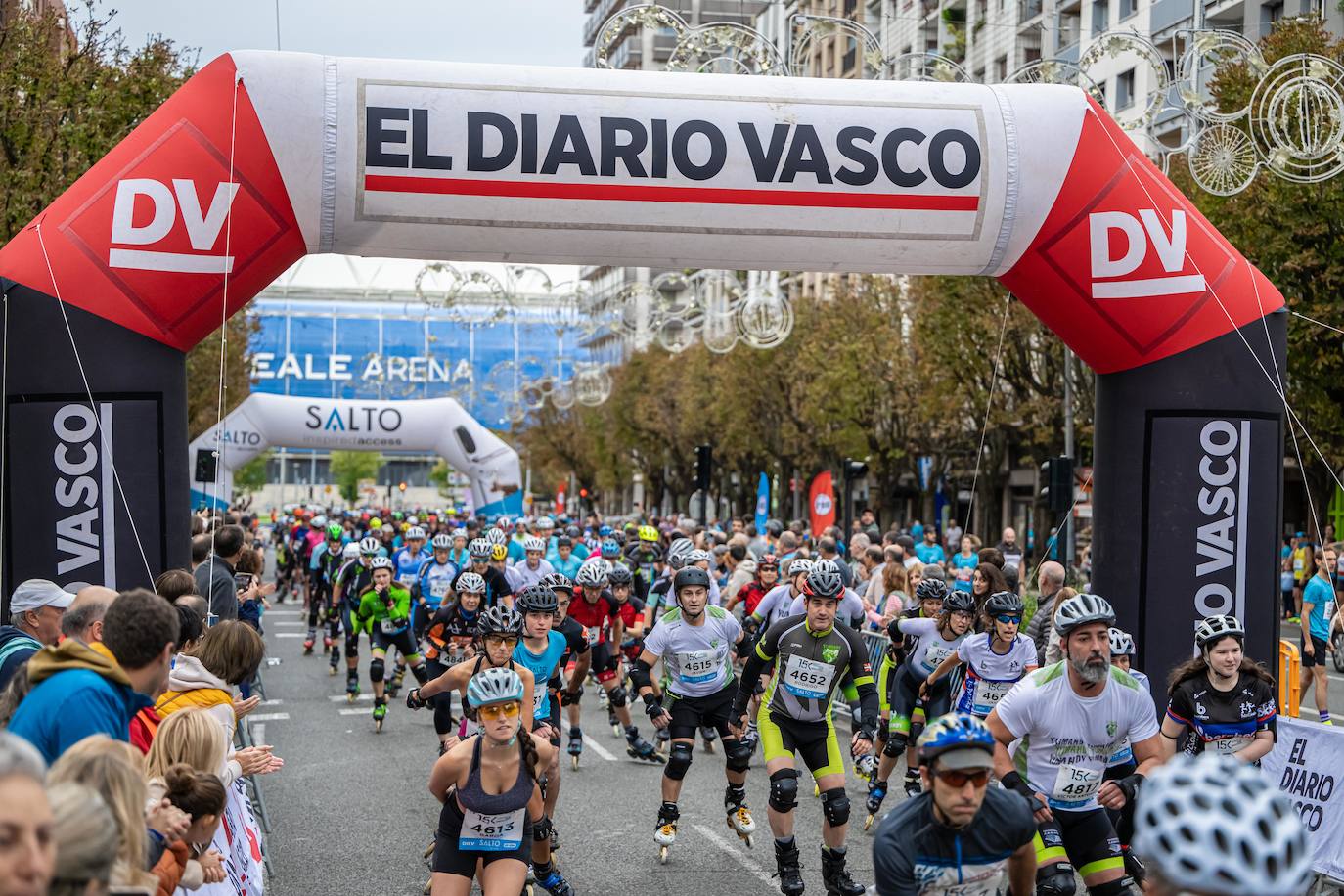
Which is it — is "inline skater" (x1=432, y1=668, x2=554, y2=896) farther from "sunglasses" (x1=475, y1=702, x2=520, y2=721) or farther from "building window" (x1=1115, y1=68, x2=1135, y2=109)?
"building window" (x1=1115, y1=68, x2=1135, y2=109)

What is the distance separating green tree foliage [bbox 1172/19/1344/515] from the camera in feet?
76.3

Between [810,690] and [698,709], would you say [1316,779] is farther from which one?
[698,709]

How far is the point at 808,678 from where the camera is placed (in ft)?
30.2

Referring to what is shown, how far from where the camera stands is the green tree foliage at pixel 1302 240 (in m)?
23.3

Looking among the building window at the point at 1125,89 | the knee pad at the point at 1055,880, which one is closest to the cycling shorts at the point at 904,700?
the knee pad at the point at 1055,880

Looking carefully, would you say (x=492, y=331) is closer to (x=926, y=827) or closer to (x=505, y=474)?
(x=505, y=474)

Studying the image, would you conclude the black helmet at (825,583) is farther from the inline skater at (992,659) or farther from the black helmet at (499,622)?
the black helmet at (499,622)

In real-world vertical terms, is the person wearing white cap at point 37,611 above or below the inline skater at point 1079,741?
above

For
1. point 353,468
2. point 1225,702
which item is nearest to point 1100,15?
point 1225,702

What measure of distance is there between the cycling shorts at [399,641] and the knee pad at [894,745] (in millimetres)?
6107

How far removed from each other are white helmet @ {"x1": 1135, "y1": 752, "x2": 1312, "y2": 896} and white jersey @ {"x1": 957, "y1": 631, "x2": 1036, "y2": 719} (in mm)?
6408

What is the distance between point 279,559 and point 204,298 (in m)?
28.7

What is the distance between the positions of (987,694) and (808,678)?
1.19m

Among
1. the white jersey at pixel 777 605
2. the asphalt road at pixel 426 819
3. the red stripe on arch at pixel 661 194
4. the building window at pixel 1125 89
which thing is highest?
the building window at pixel 1125 89
